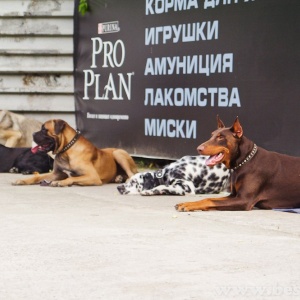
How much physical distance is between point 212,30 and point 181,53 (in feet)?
2.61

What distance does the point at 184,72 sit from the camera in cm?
1445

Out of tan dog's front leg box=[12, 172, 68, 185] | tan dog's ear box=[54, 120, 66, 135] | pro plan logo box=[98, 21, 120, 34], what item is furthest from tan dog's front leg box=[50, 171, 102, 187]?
pro plan logo box=[98, 21, 120, 34]

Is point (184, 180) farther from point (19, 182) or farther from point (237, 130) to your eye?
point (19, 182)

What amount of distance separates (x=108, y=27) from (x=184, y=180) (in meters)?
4.55

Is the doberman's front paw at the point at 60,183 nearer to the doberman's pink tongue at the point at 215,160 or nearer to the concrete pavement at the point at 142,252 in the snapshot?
the concrete pavement at the point at 142,252

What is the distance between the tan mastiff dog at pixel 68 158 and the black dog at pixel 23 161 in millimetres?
1285

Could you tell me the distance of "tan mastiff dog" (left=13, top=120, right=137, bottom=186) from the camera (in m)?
13.6

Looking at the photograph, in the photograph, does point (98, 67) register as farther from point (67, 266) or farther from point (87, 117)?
point (67, 266)

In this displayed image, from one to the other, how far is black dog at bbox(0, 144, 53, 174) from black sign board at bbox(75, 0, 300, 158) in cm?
134

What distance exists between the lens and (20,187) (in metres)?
13.4

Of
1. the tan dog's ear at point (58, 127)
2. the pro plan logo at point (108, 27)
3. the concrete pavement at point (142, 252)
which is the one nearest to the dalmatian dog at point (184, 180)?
the concrete pavement at point (142, 252)

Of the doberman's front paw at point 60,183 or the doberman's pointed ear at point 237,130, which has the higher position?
the doberman's pointed ear at point 237,130

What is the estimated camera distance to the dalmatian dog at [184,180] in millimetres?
12375

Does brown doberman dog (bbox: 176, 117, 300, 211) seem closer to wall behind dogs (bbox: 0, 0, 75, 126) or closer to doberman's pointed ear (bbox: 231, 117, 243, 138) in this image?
doberman's pointed ear (bbox: 231, 117, 243, 138)
